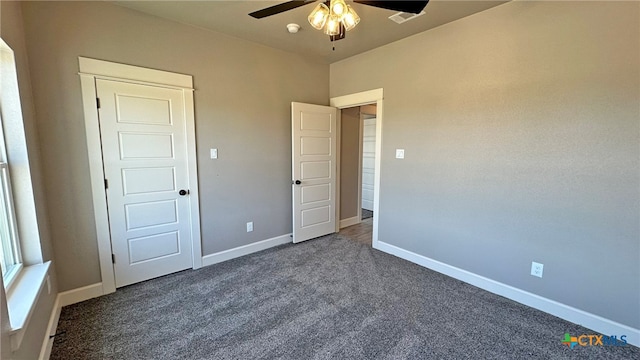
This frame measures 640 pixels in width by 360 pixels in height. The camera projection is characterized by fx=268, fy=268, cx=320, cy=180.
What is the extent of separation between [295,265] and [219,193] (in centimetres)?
124

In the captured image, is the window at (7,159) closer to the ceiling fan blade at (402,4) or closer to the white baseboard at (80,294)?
the white baseboard at (80,294)

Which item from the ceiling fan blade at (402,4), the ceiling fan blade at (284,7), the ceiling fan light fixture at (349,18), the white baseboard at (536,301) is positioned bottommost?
the white baseboard at (536,301)

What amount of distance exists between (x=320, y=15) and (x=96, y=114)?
2.14 metres

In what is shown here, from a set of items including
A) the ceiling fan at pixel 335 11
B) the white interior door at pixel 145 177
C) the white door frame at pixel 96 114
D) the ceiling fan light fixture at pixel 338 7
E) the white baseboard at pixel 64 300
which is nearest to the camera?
the ceiling fan at pixel 335 11

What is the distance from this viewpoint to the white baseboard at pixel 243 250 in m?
3.18

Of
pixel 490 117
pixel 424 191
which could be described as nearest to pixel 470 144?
pixel 490 117

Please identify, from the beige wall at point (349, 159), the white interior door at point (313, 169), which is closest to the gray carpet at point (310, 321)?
the white interior door at point (313, 169)

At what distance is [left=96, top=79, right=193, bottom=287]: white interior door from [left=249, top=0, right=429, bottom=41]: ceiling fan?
5.19ft

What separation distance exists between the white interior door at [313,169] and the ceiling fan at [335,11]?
1.89 meters

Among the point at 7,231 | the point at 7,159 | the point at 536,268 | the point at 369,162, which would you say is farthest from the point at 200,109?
the point at 369,162

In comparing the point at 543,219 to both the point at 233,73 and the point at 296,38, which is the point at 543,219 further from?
the point at 233,73

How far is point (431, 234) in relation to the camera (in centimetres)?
311

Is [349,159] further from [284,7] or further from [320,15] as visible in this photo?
[284,7]

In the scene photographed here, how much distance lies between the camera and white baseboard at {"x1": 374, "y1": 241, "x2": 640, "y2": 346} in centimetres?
201
